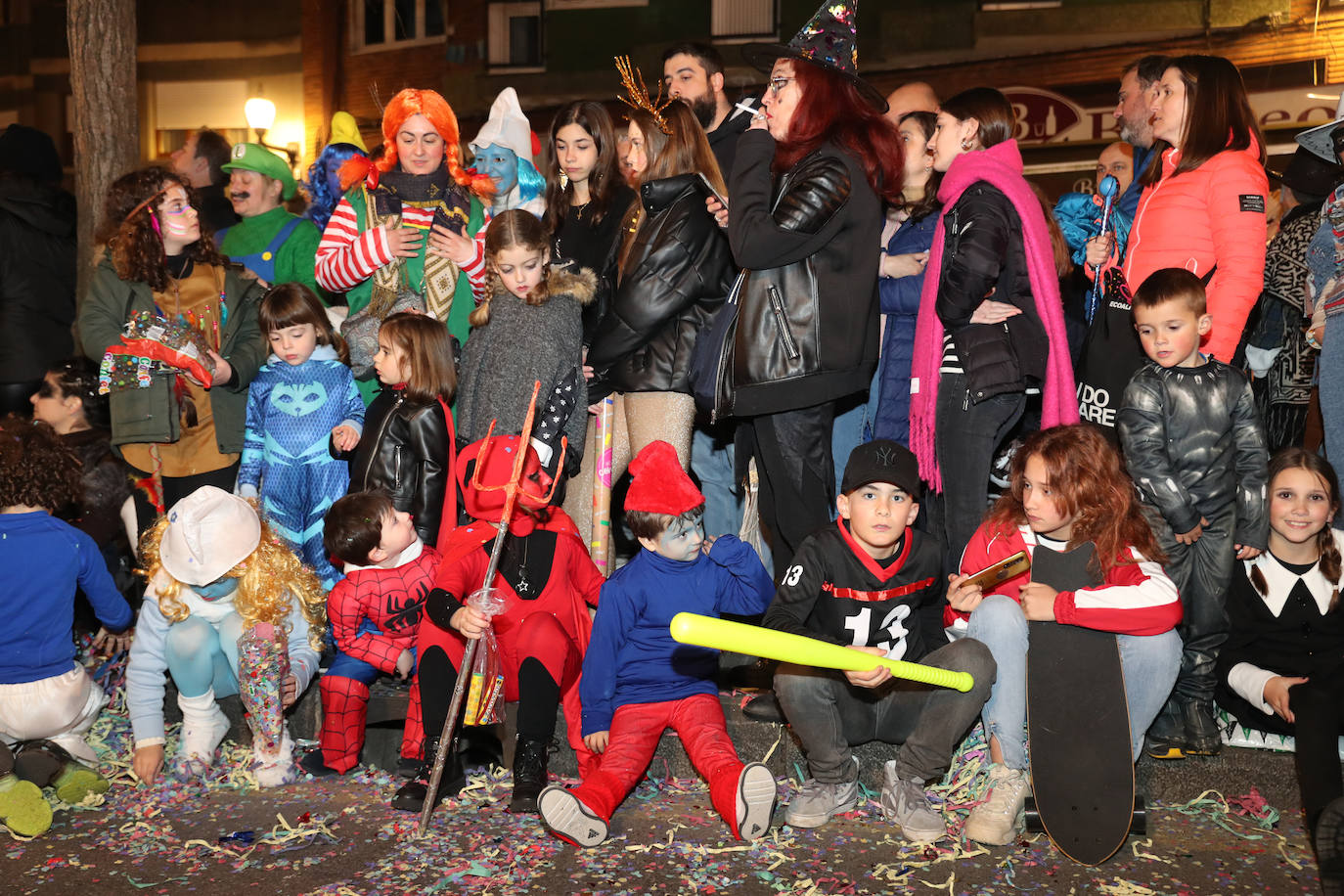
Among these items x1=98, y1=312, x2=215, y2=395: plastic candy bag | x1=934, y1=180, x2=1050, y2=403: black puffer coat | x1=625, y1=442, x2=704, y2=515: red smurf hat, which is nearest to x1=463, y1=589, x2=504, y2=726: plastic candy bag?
x1=625, y1=442, x2=704, y2=515: red smurf hat

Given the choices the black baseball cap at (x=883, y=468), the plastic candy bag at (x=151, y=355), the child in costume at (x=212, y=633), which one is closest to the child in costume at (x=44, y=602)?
the child in costume at (x=212, y=633)

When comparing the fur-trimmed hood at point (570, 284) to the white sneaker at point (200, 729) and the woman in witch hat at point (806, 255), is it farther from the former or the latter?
the white sneaker at point (200, 729)

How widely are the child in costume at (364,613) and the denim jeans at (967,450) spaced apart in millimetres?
1916

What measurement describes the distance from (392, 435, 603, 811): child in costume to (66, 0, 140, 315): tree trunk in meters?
3.37

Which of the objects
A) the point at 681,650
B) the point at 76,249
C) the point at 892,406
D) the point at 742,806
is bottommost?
the point at 742,806

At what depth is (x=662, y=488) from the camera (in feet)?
13.7

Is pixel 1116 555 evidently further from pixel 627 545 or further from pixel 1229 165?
pixel 627 545

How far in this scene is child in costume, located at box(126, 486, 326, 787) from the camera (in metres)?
4.43

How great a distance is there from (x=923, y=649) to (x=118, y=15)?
5.68m

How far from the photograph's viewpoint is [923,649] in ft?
13.5

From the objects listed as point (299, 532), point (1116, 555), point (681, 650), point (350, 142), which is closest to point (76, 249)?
point (350, 142)

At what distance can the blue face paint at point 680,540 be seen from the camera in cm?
420

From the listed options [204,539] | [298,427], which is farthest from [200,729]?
[298,427]

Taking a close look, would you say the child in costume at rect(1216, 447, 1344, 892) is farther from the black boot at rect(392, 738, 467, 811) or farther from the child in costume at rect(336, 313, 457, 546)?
the child in costume at rect(336, 313, 457, 546)
